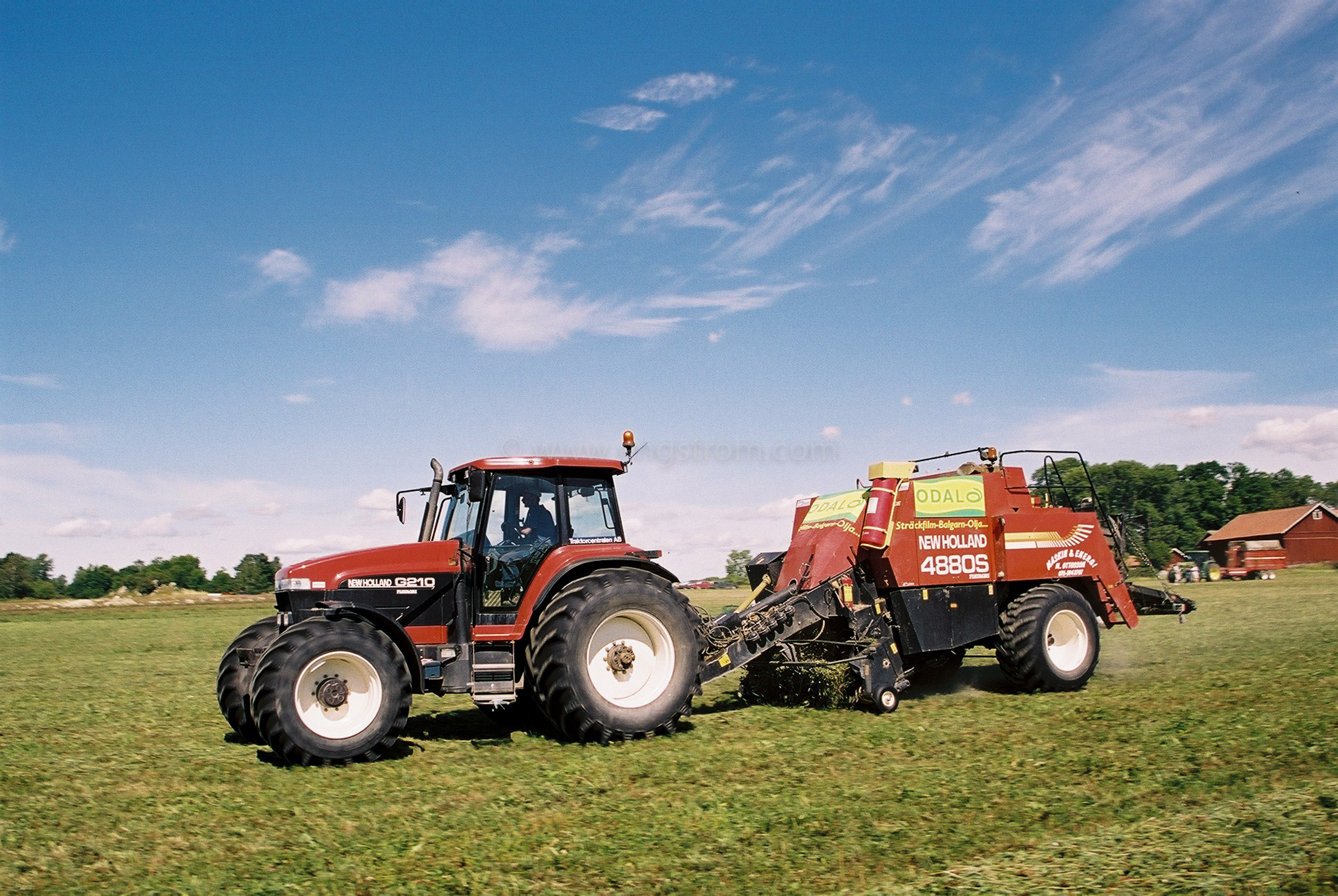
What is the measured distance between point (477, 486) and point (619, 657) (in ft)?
6.70

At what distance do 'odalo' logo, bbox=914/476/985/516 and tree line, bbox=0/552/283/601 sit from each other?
1645 inches

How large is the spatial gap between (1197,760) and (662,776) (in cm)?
386

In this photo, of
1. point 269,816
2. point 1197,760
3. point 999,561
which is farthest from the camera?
point 999,561

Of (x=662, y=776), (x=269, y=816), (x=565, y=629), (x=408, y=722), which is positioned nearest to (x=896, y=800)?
(x=662, y=776)

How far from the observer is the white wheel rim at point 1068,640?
36.7 ft

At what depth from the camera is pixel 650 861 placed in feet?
17.1

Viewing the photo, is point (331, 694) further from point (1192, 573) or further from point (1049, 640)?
point (1192, 573)

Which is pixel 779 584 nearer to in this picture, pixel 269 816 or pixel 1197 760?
pixel 1197 760

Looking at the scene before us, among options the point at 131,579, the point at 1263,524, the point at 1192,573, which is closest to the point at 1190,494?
the point at 1263,524

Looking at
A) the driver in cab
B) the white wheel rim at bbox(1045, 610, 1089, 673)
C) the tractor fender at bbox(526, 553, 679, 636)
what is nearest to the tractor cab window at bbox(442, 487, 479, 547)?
the driver in cab

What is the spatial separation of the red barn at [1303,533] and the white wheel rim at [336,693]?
247 ft

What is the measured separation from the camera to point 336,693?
759cm

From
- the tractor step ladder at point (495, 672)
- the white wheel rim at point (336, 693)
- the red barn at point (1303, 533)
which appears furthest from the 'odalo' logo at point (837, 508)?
the red barn at point (1303, 533)

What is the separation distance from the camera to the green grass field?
494 cm
